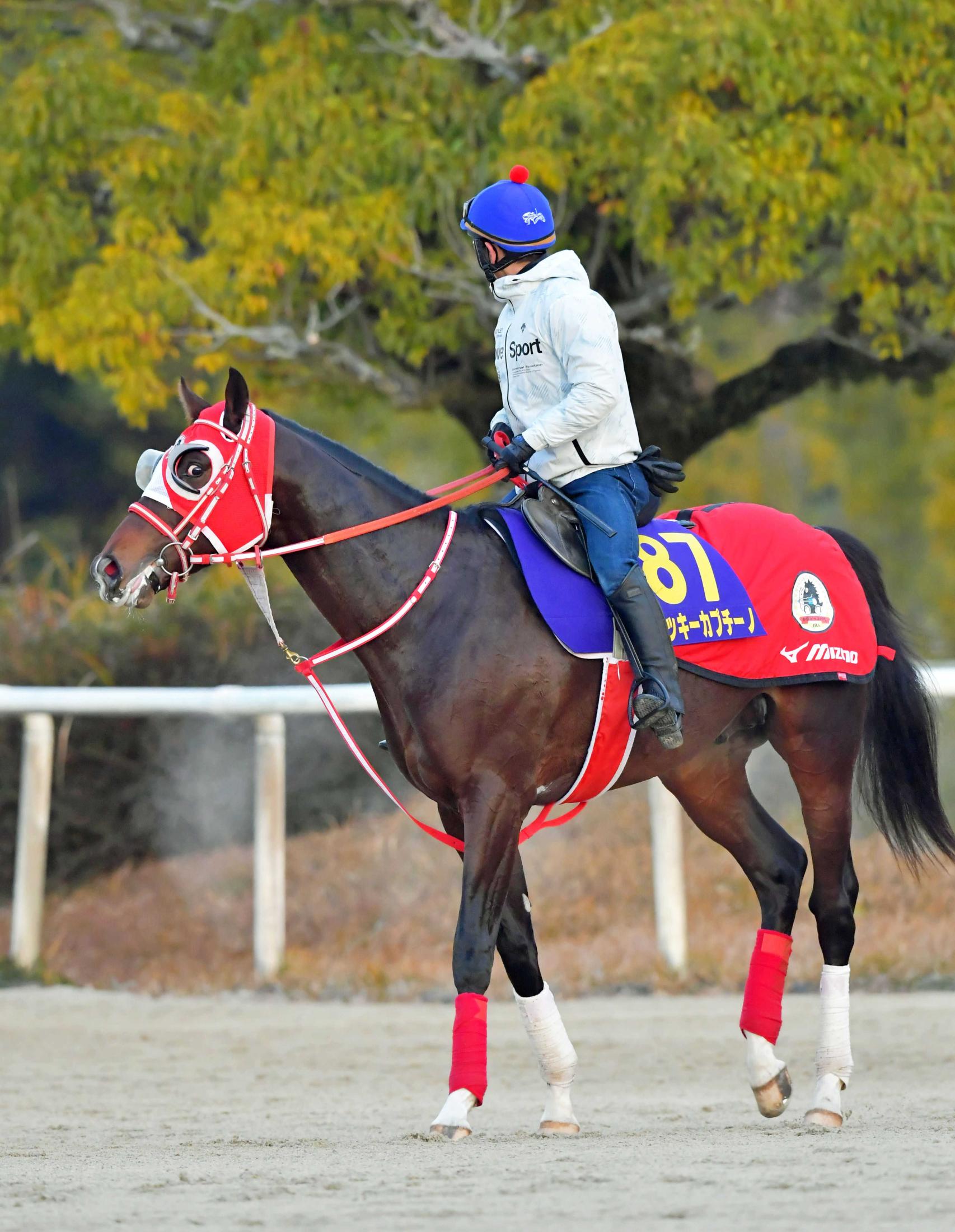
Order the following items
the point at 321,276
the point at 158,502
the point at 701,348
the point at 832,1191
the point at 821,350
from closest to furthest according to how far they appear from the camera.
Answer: the point at 832,1191
the point at 158,502
the point at 321,276
the point at 821,350
the point at 701,348

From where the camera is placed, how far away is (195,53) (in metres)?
11.6

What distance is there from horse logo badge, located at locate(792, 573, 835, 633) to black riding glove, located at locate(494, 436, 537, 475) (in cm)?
101

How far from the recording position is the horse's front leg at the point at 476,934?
4.93 m

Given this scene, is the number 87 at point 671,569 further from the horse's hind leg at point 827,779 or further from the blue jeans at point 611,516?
the horse's hind leg at point 827,779

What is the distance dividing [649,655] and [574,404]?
2.41 ft

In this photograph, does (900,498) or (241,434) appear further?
(900,498)

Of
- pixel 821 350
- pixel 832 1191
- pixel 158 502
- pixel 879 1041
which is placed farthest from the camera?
pixel 821 350

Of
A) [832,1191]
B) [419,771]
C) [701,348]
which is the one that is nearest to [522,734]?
[419,771]

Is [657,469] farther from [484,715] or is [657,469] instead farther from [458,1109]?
[458,1109]

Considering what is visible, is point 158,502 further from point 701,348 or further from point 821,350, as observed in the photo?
point 701,348

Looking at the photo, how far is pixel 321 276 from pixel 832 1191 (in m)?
7.40

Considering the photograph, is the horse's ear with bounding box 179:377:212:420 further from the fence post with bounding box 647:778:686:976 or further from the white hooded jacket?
the fence post with bounding box 647:778:686:976

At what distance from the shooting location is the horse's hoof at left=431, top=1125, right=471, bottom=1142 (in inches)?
192

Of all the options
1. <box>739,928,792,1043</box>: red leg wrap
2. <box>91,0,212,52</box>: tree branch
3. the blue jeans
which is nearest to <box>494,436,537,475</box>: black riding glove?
the blue jeans
